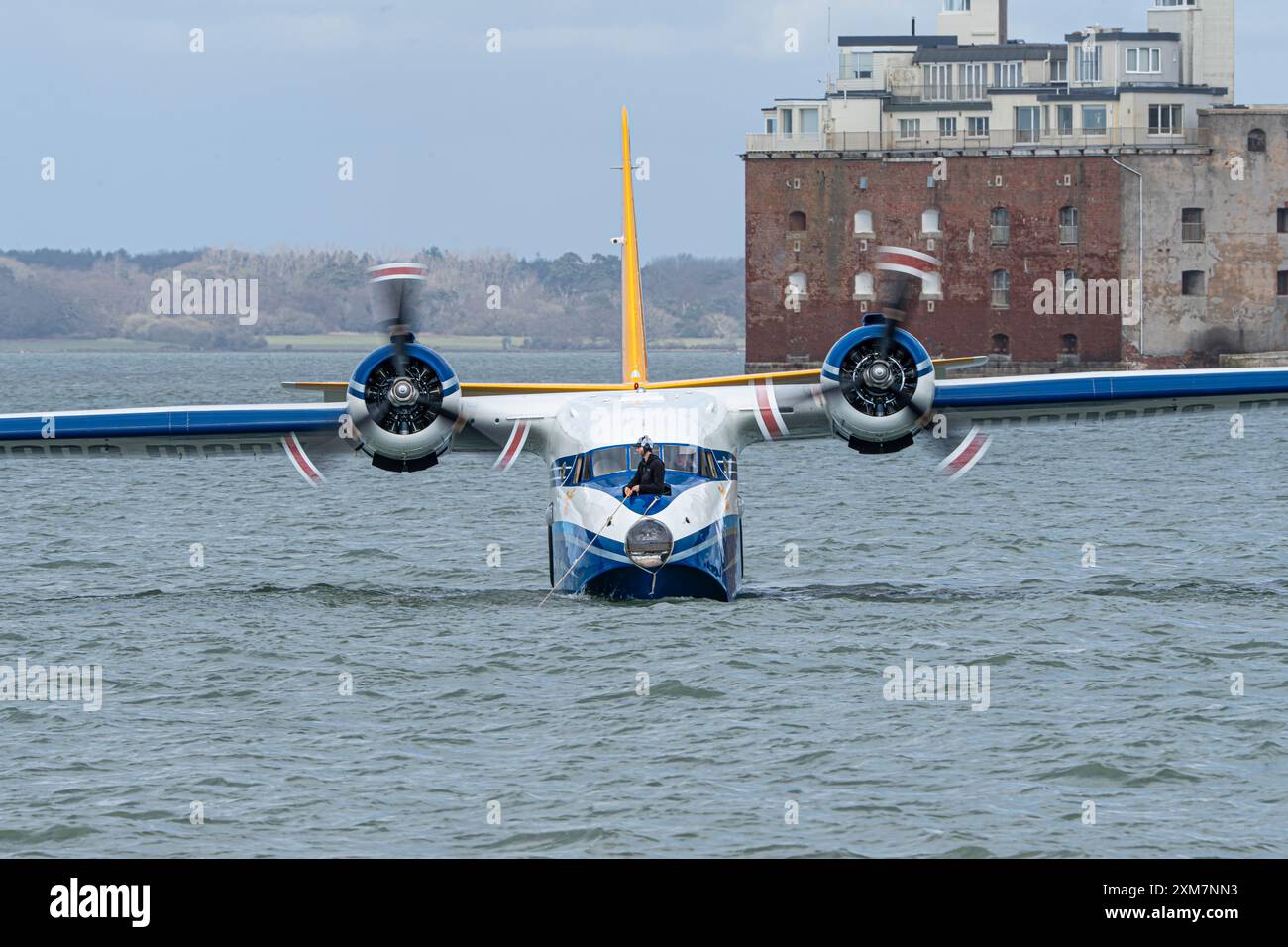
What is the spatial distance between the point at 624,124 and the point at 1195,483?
2387 cm

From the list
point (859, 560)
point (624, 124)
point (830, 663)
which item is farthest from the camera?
point (624, 124)

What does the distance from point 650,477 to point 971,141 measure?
84.7m

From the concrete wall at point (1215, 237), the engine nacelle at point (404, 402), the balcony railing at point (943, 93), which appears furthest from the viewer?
the balcony railing at point (943, 93)

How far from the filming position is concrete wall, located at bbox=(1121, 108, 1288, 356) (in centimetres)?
10631

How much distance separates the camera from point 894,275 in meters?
28.5

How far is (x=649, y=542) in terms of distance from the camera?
27.8 metres

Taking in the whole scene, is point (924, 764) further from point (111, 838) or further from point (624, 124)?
point (624, 124)

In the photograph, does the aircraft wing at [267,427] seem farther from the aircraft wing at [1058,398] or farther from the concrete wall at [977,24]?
the concrete wall at [977,24]

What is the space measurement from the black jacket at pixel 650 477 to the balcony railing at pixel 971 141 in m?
83.1

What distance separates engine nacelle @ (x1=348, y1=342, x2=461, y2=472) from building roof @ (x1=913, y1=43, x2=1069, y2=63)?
9073 cm

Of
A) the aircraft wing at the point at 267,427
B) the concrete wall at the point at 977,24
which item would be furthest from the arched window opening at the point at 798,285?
the aircraft wing at the point at 267,427

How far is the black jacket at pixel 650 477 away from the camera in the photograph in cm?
2797

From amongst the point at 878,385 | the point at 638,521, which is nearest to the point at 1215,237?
the point at 878,385
